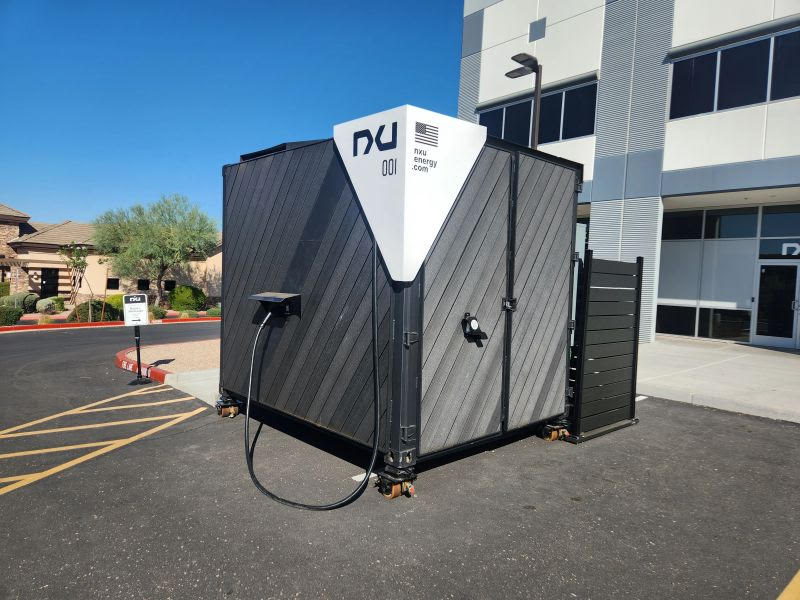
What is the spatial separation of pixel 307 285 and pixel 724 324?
1411 centimetres

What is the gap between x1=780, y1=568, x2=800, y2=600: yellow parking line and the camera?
2.73m

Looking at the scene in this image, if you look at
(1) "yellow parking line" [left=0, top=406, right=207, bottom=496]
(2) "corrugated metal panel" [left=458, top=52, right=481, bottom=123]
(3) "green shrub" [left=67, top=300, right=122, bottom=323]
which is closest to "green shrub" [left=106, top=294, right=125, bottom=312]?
(3) "green shrub" [left=67, top=300, right=122, bottom=323]

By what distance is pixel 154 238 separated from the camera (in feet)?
88.2

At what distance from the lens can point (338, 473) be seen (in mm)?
4340

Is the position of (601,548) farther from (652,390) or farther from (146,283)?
(146,283)

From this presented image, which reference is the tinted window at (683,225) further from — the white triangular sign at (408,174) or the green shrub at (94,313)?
the green shrub at (94,313)

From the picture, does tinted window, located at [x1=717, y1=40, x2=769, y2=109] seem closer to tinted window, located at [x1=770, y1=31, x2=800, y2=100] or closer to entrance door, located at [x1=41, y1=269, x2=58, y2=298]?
tinted window, located at [x1=770, y1=31, x2=800, y2=100]

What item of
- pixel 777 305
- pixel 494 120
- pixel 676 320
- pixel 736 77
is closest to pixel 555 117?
pixel 494 120

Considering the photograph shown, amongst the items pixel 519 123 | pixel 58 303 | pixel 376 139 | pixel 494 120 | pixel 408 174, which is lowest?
pixel 58 303

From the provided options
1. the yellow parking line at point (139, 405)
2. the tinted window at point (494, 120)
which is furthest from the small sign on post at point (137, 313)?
the tinted window at point (494, 120)

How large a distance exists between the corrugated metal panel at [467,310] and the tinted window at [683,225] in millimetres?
13104

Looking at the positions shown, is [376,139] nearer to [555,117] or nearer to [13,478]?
[13,478]

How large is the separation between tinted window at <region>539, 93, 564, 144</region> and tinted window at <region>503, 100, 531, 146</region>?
1.75 feet

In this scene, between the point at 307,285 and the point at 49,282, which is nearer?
the point at 307,285
